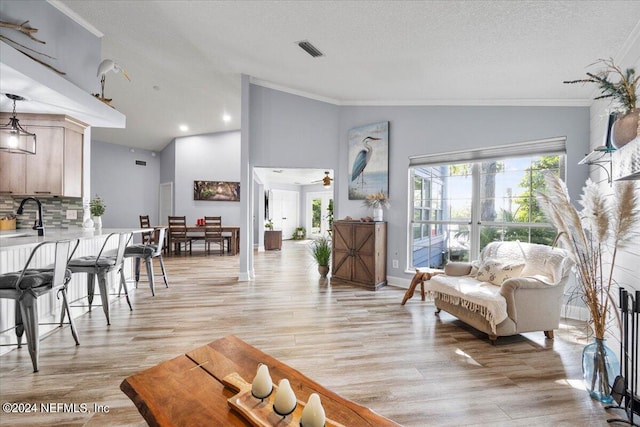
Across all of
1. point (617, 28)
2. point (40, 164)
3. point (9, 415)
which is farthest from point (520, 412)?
point (40, 164)

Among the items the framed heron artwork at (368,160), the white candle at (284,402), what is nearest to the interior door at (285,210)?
the framed heron artwork at (368,160)

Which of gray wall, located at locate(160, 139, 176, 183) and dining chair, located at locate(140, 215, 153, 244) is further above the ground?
gray wall, located at locate(160, 139, 176, 183)

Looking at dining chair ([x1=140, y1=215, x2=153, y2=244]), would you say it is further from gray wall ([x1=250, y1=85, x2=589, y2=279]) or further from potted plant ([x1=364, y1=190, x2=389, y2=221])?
potted plant ([x1=364, y1=190, x2=389, y2=221])

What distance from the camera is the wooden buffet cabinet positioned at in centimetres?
472

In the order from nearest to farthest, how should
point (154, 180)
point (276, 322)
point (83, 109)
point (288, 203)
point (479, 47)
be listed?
point (479, 47) < point (276, 322) < point (83, 109) < point (154, 180) < point (288, 203)

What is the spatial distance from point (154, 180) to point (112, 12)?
6.88 metres

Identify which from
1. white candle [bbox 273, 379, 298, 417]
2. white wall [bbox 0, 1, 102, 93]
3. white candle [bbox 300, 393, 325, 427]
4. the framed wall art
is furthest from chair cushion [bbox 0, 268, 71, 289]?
the framed wall art

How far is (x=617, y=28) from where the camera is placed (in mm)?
2346

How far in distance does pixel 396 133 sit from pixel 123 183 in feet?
27.5

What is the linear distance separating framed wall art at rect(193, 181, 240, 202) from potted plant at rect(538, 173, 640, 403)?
27.3 feet

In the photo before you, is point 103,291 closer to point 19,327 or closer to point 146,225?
point 19,327

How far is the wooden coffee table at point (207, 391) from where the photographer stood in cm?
114

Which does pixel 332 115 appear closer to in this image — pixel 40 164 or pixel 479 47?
pixel 479 47

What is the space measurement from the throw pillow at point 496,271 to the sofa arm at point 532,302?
10.7 inches
